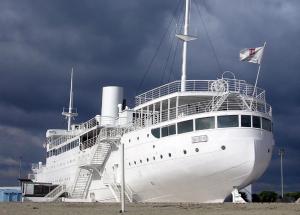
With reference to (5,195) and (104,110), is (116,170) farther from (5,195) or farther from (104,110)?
(5,195)

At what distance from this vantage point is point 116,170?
36.3 meters

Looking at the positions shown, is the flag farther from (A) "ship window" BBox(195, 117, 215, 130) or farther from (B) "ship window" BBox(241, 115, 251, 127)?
(A) "ship window" BBox(195, 117, 215, 130)

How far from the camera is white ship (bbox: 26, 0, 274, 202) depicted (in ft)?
92.3

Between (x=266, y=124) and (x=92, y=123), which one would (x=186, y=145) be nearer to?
(x=266, y=124)

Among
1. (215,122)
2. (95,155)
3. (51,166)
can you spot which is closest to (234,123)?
(215,122)

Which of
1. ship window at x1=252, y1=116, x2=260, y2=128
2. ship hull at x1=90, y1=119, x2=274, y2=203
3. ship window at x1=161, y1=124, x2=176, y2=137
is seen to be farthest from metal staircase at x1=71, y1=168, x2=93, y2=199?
ship window at x1=252, y1=116, x2=260, y2=128

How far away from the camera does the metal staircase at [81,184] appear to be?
134ft

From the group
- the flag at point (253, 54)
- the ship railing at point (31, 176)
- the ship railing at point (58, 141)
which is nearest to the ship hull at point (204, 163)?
Answer: the flag at point (253, 54)

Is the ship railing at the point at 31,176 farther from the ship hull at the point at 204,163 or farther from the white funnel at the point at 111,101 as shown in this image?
the ship hull at the point at 204,163

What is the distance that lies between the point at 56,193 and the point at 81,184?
24.0 feet

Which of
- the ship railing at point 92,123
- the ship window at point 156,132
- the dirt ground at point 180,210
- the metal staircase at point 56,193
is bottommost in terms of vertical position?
the dirt ground at point 180,210

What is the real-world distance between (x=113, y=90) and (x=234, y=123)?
19.3m

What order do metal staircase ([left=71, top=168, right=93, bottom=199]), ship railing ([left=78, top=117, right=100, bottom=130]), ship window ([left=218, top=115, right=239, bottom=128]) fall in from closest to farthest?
Answer: ship window ([left=218, top=115, right=239, bottom=128])
metal staircase ([left=71, top=168, right=93, bottom=199])
ship railing ([left=78, top=117, right=100, bottom=130])

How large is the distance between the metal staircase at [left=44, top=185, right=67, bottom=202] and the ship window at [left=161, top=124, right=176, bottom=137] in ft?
63.7
